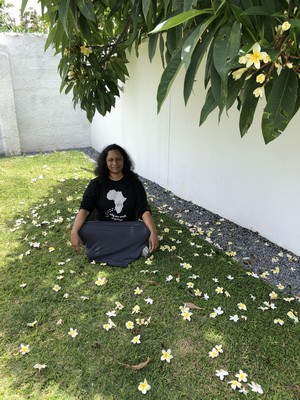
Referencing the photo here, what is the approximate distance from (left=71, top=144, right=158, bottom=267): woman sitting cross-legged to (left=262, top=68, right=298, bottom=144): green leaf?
58.0 inches

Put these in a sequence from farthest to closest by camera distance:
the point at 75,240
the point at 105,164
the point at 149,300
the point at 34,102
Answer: the point at 34,102 < the point at 105,164 < the point at 75,240 < the point at 149,300

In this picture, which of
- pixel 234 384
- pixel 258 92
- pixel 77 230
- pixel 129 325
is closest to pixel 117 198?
pixel 77 230

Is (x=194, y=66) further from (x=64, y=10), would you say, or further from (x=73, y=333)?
(x=73, y=333)

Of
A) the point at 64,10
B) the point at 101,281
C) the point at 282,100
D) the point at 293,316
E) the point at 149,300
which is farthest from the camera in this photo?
the point at 101,281

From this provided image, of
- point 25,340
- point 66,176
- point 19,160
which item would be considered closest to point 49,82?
point 19,160

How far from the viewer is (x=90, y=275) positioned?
219 centimetres

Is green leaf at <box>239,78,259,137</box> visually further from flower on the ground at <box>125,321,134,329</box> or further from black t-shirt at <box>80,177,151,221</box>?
black t-shirt at <box>80,177,151,221</box>

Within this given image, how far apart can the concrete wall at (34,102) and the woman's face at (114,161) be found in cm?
410

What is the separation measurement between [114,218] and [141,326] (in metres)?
0.96

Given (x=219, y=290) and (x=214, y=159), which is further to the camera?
(x=214, y=159)

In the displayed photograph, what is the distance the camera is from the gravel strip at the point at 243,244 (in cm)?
221

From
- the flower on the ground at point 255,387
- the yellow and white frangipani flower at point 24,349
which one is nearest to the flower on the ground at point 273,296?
the flower on the ground at point 255,387

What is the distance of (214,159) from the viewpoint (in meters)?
3.04

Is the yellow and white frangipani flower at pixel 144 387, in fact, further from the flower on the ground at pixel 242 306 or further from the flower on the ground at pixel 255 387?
the flower on the ground at pixel 242 306
